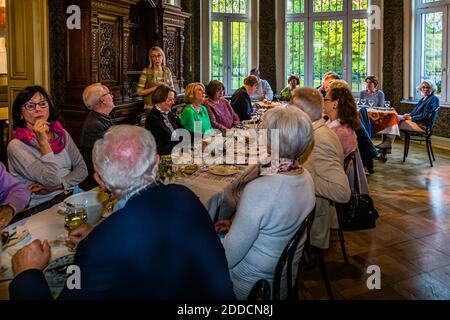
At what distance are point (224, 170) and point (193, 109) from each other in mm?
1763

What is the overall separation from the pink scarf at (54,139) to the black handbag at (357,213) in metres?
1.95

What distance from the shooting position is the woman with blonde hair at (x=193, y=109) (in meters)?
4.67

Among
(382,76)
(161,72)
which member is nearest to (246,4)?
(382,76)

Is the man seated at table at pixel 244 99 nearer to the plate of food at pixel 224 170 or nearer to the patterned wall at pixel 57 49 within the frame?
the patterned wall at pixel 57 49

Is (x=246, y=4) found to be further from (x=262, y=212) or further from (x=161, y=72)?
(x=262, y=212)

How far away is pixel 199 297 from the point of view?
1.49m

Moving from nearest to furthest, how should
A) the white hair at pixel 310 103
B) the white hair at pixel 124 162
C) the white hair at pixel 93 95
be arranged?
the white hair at pixel 124 162 < the white hair at pixel 310 103 < the white hair at pixel 93 95

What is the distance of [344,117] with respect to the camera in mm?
3482

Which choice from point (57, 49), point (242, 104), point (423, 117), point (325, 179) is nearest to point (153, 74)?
point (242, 104)

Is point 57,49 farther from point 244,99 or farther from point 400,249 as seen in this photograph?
point 400,249

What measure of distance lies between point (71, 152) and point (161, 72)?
362 centimetres

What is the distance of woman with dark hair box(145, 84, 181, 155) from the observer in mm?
4043

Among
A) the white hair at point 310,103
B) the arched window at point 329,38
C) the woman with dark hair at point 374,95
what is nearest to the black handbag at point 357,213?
the white hair at point 310,103
